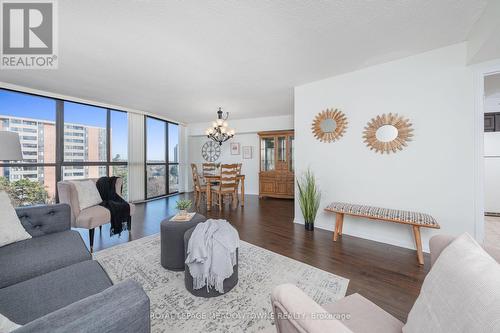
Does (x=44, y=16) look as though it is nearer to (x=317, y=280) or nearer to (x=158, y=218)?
(x=158, y=218)

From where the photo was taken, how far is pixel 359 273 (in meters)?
1.93

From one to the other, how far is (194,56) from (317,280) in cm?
286

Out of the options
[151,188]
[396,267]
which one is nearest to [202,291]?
[396,267]

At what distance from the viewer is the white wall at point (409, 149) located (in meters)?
2.19

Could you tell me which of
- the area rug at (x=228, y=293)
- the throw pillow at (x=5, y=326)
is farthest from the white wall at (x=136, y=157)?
the throw pillow at (x=5, y=326)

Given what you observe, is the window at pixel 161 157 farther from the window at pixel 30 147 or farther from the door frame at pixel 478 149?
the door frame at pixel 478 149

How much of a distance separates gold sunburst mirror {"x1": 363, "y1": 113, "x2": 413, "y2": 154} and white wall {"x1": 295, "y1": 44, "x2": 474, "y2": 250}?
7cm

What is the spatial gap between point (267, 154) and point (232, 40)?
13.1 feet

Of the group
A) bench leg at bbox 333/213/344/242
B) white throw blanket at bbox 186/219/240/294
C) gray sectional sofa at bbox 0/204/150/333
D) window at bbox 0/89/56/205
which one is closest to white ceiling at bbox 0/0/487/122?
window at bbox 0/89/56/205

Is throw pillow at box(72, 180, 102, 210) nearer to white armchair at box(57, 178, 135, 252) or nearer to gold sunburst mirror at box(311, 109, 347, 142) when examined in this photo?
white armchair at box(57, 178, 135, 252)

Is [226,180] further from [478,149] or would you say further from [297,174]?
[478,149]

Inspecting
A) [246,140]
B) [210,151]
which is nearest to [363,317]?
[246,140]

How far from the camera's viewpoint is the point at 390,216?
2.28m

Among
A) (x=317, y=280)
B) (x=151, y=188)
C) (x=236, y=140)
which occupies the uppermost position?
(x=236, y=140)
